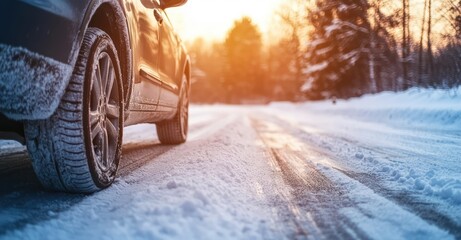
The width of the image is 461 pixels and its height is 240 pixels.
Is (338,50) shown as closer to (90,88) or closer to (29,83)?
(90,88)

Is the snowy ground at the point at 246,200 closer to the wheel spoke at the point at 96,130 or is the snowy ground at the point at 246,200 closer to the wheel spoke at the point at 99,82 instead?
the wheel spoke at the point at 96,130

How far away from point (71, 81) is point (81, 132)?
0.26 m

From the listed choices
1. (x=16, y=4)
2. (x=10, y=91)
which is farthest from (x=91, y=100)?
(x=16, y=4)

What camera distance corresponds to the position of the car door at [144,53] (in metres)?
2.65

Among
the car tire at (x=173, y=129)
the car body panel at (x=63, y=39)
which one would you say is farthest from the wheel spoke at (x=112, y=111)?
the car tire at (x=173, y=129)

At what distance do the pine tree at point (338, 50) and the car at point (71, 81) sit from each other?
1497cm

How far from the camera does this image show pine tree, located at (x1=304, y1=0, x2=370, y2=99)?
59.2 ft

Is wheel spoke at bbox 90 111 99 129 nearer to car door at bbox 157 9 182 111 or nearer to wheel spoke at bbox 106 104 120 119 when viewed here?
wheel spoke at bbox 106 104 120 119

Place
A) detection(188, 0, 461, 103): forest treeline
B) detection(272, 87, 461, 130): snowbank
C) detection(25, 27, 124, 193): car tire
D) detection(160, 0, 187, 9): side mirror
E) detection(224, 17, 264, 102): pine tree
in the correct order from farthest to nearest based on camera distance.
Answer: detection(224, 17, 264, 102): pine tree < detection(188, 0, 461, 103): forest treeline < detection(272, 87, 461, 130): snowbank < detection(160, 0, 187, 9): side mirror < detection(25, 27, 124, 193): car tire

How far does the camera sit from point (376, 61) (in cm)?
1788

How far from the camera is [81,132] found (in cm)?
185

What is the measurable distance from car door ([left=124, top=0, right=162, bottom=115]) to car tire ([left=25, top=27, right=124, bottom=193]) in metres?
0.43

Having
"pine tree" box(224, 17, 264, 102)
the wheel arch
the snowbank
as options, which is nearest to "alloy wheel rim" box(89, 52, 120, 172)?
the wheel arch

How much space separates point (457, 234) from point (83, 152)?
5.74ft
